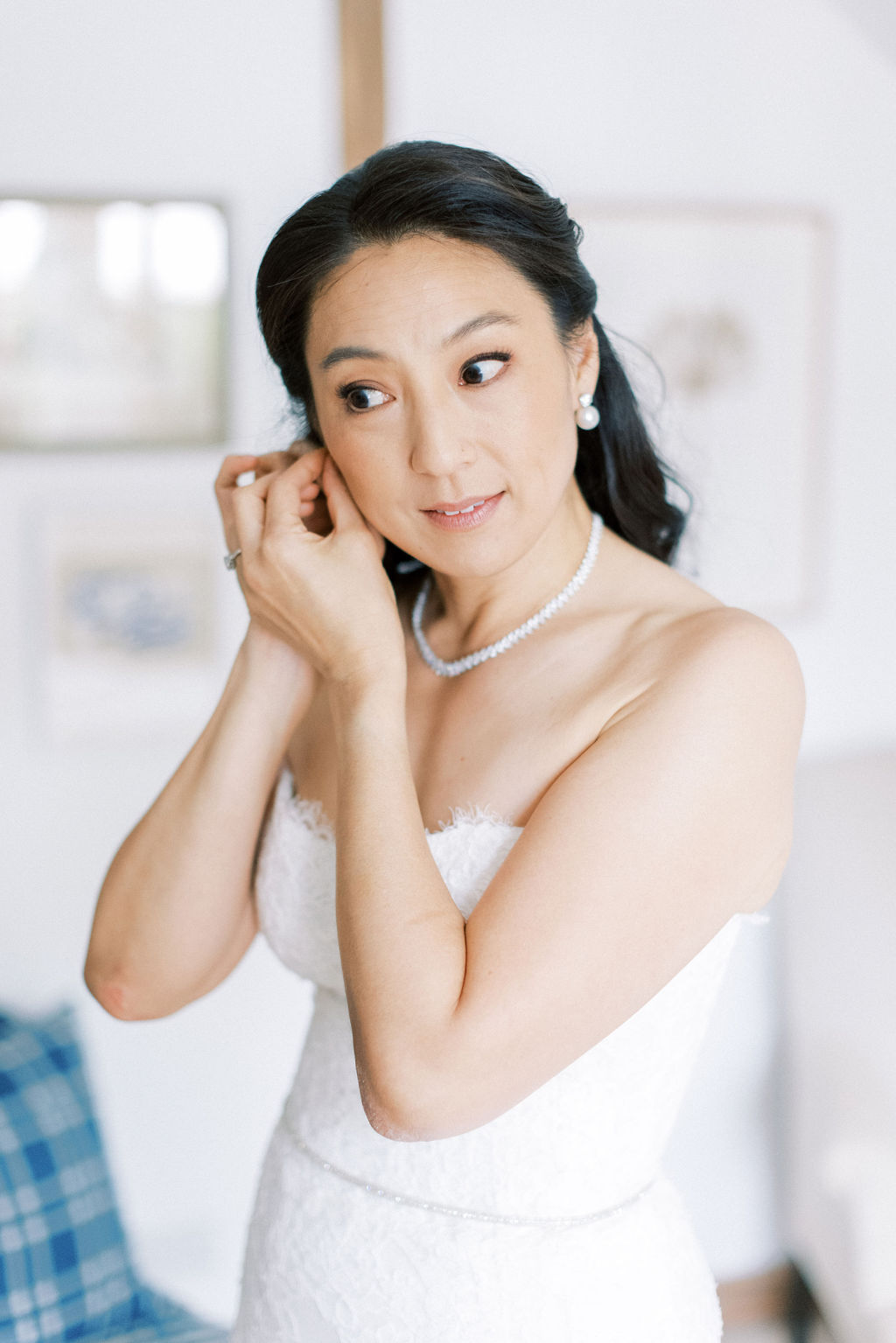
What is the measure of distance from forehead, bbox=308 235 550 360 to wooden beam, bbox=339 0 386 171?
1.12 meters

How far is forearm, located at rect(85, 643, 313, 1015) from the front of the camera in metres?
1.26

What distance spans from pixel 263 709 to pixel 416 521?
28cm

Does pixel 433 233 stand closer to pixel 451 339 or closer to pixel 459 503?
pixel 451 339

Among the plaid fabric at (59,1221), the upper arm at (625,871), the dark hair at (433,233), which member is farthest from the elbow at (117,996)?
the plaid fabric at (59,1221)

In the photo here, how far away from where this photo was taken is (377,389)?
1.09m

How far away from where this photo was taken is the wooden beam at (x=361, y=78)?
2.07 meters

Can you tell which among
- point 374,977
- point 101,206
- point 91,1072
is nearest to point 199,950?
point 374,977

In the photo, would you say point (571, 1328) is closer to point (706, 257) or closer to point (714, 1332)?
point (714, 1332)

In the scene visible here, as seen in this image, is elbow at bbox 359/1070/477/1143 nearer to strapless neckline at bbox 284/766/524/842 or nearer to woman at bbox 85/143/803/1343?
woman at bbox 85/143/803/1343

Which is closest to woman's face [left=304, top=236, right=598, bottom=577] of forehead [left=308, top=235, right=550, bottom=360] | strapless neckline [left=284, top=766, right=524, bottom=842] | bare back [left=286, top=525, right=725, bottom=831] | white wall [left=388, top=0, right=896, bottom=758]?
forehead [left=308, top=235, right=550, bottom=360]

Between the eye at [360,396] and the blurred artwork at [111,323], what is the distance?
1113 mm

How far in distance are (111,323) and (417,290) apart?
48.7 inches

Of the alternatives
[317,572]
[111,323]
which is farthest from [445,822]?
[111,323]

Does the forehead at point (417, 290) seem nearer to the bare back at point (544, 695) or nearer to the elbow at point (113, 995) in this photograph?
the bare back at point (544, 695)
